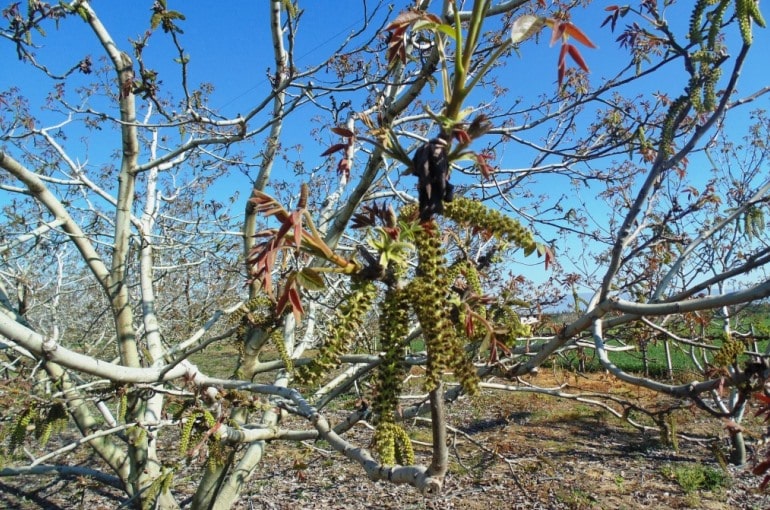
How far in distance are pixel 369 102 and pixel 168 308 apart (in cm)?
563

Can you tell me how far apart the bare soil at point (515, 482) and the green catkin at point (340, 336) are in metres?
3.67

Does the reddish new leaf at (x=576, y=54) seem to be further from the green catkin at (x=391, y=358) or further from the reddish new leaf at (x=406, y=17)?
the green catkin at (x=391, y=358)

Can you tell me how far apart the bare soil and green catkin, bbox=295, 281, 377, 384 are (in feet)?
12.0

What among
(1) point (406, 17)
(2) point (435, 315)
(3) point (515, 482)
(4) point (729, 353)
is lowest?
(3) point (515, 482)

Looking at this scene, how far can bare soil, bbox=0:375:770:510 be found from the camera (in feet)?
18.1

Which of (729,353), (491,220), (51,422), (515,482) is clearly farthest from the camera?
(515,482)

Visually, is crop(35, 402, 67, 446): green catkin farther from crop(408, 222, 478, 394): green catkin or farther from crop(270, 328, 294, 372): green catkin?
crop(408, 222, 478, 394): green catkin

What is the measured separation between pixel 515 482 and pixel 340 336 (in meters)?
4.37

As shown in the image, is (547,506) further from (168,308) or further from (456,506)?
(168,308)

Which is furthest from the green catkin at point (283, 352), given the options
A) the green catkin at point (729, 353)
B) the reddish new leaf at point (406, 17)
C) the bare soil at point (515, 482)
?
the bare soil at point (515, 482)

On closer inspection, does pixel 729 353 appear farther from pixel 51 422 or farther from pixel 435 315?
pixel 51 422

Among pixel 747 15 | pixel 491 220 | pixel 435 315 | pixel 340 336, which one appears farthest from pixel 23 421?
pixel 747 15

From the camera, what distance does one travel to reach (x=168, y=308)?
29.7 feet

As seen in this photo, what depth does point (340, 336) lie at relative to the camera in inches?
42.4
